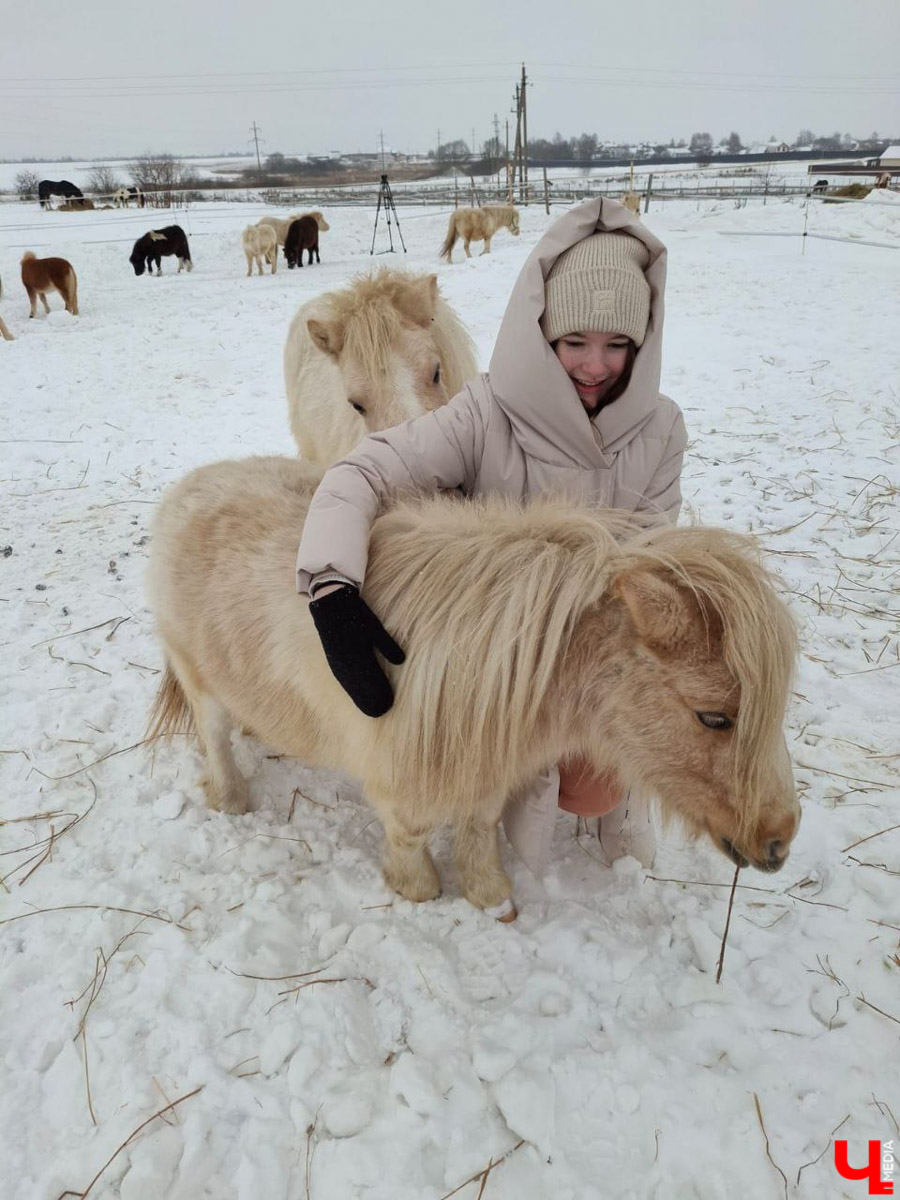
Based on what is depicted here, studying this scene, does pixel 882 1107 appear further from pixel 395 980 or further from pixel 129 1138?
pixel 129 1138

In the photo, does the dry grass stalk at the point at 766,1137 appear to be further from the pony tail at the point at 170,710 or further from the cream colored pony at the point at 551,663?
the pony tail at the point at 170,710

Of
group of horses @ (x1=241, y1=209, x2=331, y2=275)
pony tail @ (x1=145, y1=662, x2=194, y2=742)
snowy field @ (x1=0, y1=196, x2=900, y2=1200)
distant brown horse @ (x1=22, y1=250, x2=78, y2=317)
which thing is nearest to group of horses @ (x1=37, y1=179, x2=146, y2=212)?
group of horses @ (x1=241, y1=209, x2=331, y2=275)

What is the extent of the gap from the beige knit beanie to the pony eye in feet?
3.89

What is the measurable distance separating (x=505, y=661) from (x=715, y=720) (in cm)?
52

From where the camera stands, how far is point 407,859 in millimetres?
2215

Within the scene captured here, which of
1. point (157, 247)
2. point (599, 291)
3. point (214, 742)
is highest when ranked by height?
point (157, 247)

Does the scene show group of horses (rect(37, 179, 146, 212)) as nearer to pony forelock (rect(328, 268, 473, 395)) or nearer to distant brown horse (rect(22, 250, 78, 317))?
distant brown horse (rect(22, 250, 78, 317))

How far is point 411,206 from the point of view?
2973cm

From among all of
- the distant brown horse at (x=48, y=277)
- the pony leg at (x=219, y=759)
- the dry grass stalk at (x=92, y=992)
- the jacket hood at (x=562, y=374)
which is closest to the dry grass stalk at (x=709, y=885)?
the jacket hood at (x=562, y=374)

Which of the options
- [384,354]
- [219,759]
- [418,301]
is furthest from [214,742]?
[418,301]

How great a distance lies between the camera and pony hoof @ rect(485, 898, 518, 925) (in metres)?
2.24

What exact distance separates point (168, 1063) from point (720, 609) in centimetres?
194

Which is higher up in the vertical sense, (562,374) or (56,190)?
(56,190)

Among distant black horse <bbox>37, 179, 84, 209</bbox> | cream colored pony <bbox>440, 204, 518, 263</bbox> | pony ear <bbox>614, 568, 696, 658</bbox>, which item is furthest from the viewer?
distant black horse <bbox>37, 179, 84, 209</bbox>
